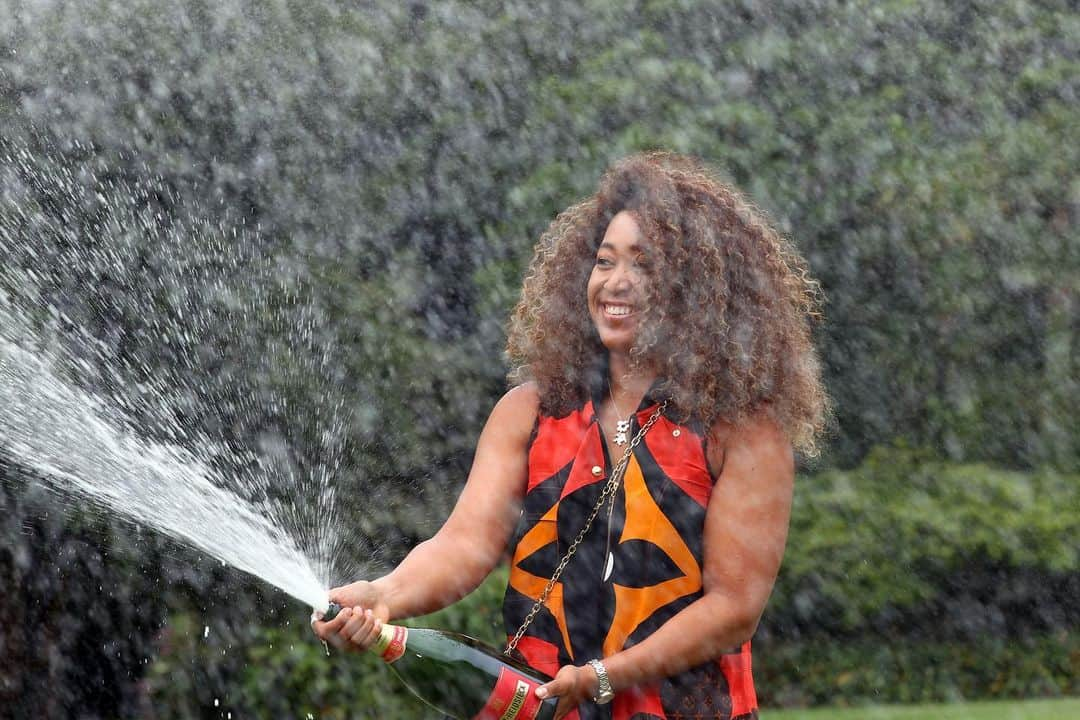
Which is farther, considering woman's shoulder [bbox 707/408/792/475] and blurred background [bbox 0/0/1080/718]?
blurred background [bbox 0/0/1080/718]

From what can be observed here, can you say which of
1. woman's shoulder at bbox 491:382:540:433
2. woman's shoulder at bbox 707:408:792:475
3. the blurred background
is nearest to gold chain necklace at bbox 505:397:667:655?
woman's shoulder at bbox 707:408:792:475

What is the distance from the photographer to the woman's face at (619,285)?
278cm

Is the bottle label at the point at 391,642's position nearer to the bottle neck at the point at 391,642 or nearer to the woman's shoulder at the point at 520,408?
the bottle neck at the point at 391,642

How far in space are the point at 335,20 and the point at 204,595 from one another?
2.60 metres

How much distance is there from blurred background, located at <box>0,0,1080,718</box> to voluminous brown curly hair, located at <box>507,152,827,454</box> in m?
2.79

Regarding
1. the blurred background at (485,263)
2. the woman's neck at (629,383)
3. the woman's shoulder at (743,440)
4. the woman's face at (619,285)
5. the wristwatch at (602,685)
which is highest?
the woman's face at (619,285)

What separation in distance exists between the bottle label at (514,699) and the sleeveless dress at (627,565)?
99 millimetres

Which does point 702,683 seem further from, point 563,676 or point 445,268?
point 445,268

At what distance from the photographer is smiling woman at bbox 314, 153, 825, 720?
8.48ft

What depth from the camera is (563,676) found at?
2570 mm

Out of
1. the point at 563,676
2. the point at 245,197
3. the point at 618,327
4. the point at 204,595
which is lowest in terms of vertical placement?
the point at 204,595

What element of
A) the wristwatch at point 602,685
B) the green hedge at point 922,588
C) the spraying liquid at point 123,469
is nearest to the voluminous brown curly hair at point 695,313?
the wristwatch at point 602,685

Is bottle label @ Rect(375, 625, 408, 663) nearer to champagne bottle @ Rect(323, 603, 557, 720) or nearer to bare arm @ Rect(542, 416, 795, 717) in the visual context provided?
champagne bottle @ Rect(323, 603, 557, 720)

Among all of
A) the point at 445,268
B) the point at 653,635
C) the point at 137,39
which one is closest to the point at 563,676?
the point at 653,635
